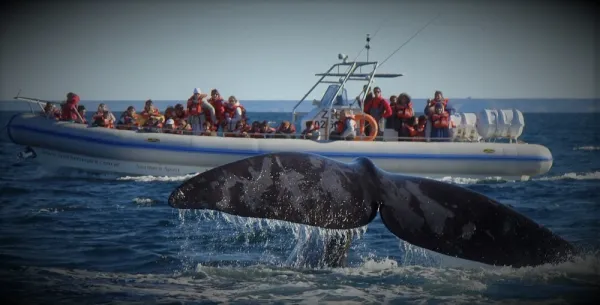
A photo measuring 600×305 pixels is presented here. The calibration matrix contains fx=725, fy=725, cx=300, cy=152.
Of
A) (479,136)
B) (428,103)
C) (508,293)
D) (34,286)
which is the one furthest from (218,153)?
(508,293)

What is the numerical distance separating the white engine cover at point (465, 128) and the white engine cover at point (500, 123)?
0.22m

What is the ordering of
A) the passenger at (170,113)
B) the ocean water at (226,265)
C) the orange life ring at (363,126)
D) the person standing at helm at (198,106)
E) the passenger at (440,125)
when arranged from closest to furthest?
the ocean water at (226,265), the passenger at (440,125), the orange life ring at (363,126), the person standing at helm at (198,106), the passenger at (170,113)

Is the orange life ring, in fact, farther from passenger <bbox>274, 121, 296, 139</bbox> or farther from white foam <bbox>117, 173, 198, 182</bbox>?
white foam <bbox>117, 173, 198, 182</bbox>

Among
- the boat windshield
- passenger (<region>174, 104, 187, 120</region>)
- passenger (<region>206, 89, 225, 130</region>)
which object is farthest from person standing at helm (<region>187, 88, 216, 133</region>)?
the boat windshield

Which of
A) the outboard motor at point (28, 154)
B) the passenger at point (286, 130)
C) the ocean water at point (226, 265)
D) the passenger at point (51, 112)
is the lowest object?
the ocean water at point (226, 265)

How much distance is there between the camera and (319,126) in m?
20.6

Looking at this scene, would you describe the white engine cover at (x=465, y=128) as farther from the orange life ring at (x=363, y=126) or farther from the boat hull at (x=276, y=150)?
the orange life ring at (x=363, y=126)

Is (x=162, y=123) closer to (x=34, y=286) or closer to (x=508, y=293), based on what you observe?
(x=34, y=286)

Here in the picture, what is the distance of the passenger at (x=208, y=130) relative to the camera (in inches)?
773

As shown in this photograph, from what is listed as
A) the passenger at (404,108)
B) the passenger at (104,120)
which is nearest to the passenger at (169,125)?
the passenger at (104,120)

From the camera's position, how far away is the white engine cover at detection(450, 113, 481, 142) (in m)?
20.3

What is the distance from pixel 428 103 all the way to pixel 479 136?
7.29ft

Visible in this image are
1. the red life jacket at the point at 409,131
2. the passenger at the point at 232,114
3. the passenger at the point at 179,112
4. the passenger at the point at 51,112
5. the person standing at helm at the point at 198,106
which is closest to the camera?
the red life jacket at the point at 409,131

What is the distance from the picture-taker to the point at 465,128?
20.4 m
